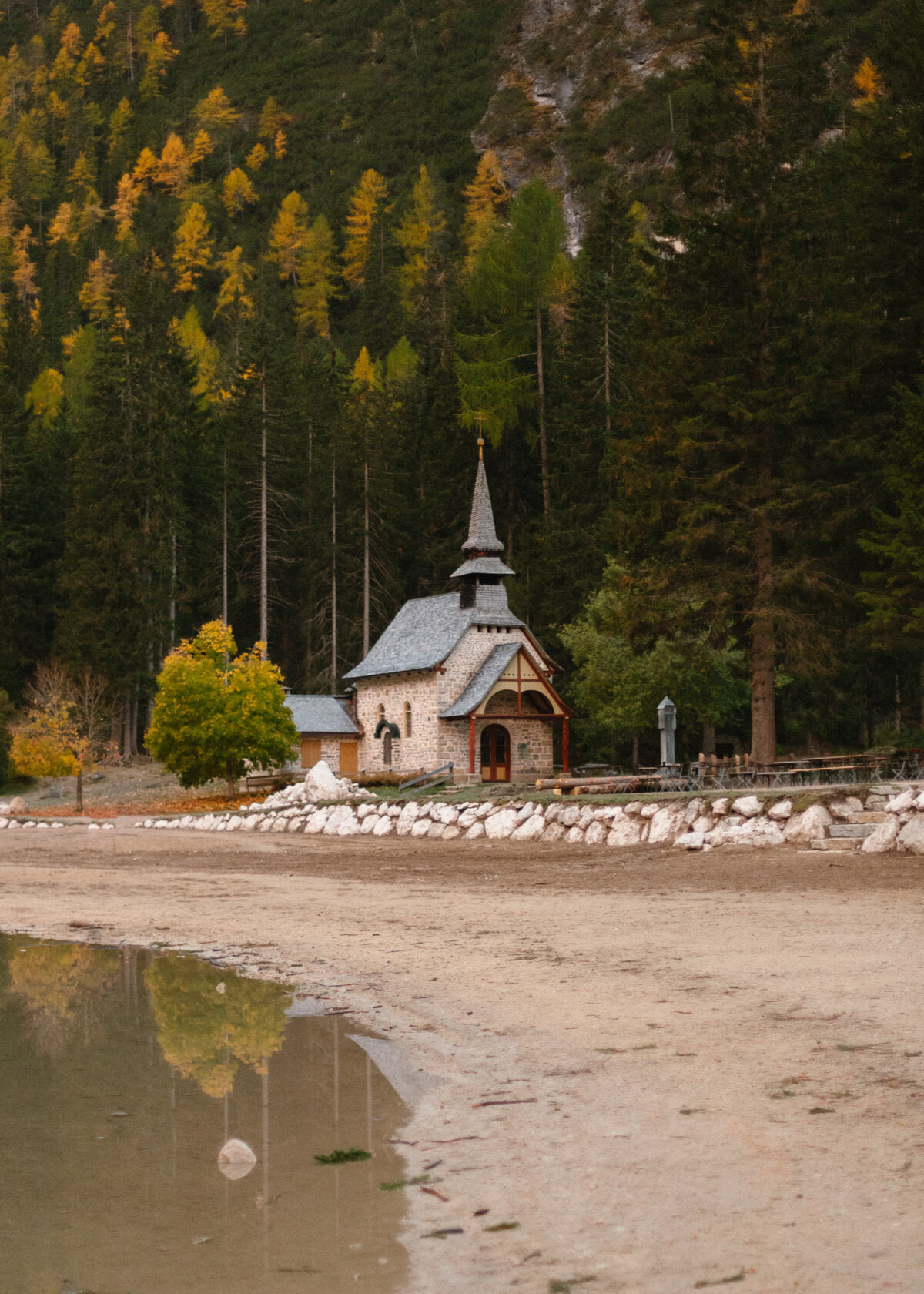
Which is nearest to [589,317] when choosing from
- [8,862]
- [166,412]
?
[166,412]

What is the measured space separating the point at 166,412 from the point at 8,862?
41405mm

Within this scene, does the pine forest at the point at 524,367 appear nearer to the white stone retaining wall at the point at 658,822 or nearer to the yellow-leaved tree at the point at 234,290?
the yellow-leaved tree at the point at 234,290

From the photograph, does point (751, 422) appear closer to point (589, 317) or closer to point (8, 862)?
point (8, 862)

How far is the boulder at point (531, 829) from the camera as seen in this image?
919 inches

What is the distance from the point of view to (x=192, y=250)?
113875 mm

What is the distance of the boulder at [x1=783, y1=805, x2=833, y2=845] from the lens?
17.5m

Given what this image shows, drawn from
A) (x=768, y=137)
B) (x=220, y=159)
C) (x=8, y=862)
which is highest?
(x=220, y=159)

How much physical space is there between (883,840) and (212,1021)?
1057 centimetres

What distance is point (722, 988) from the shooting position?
8398mm

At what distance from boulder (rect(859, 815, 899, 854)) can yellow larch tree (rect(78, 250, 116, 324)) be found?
322 ft

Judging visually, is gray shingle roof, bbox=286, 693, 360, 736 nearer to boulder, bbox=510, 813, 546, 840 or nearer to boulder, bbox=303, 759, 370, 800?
boulder, bbox=303, 759, 370, 800

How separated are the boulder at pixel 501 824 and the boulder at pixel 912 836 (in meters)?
9.29

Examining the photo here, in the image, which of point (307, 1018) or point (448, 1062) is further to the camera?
point (307, 1018)

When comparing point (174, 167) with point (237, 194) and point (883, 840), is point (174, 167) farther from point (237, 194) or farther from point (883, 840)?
point (883, 840)
